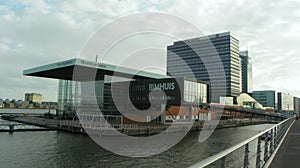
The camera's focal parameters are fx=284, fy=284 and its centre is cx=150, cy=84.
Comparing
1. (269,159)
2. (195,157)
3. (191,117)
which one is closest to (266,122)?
(191,117)

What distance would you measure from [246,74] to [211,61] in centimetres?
6837

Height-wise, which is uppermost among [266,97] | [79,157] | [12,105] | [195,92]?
[266,97]

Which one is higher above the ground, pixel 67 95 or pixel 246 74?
pixel 246 74

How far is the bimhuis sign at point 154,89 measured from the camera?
4788 cm

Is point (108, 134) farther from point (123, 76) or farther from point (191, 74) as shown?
point (191, 74)

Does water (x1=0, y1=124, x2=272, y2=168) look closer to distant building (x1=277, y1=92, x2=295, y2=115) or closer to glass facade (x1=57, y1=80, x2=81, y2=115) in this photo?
glass facade (x1=57, y1=80, x2=81, y2=115)

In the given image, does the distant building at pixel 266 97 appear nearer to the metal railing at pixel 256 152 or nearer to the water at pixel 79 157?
the water at pixel 79 157

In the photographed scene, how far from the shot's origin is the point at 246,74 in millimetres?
164000

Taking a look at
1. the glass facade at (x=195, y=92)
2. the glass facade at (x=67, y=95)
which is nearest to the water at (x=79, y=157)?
the glass facade at (x=195, y=92)

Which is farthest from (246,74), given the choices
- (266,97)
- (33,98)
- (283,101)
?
(33,98)

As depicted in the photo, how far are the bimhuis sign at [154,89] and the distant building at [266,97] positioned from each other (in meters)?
117

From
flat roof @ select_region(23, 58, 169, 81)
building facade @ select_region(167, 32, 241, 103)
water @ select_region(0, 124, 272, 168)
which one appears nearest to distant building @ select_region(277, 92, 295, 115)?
building facade @ select_region(167, 32, 241, 103)

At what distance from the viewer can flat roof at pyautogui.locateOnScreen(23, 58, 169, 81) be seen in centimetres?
4203

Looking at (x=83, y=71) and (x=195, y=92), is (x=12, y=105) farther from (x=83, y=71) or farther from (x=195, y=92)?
(x=195, y=92)
